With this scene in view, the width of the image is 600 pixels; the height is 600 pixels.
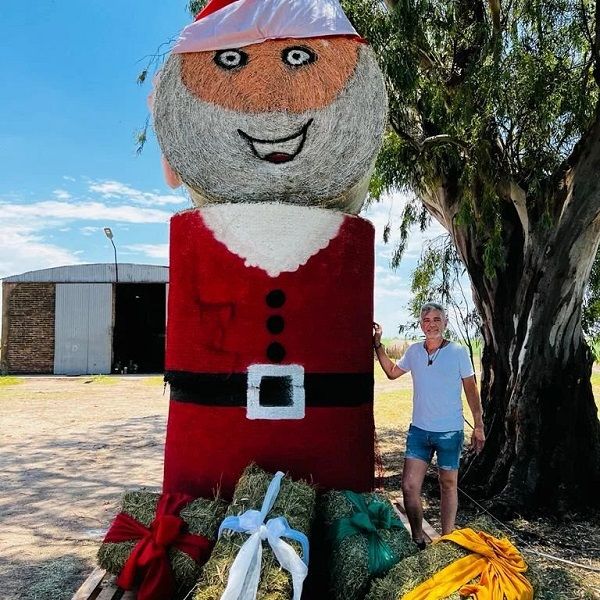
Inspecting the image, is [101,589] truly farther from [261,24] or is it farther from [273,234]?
[261,24]

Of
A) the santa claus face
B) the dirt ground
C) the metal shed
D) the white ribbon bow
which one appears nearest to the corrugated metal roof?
the metal shed

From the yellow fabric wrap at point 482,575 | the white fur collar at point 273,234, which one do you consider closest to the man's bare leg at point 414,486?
the yellow fabric wrap at point 482,575

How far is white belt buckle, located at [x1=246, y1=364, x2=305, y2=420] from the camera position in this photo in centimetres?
376

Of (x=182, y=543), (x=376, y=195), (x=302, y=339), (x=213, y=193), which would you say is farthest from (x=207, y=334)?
(x=376, y=195)

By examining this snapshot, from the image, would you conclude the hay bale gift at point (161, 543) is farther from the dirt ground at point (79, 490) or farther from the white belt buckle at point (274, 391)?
the dirt ground at point (79, 490)

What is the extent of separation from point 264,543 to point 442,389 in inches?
65.3

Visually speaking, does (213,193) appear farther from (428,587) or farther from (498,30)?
(498,30)

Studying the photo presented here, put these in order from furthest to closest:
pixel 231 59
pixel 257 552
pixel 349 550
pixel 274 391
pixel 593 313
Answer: pixel 593 313 → pixel 231 59 → pixel 274 391 → pixel 349 550 → pixel 257 552

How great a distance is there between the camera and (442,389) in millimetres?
4164

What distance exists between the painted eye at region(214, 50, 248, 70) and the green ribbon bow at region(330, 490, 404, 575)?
2589 mm

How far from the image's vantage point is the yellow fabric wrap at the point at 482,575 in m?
2.83

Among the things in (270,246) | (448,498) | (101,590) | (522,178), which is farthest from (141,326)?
(101,590)

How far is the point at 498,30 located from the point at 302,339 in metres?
4.82

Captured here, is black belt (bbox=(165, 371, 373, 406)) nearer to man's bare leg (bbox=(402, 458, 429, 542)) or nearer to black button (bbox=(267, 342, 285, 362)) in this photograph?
black button (bbox=(267, 342, 285, 362))
